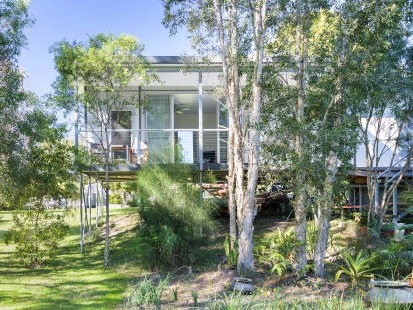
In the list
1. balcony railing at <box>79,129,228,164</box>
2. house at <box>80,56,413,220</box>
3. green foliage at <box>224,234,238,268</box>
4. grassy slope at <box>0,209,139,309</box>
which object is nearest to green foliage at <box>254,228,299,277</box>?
green foliage at <box>224,234,238,268</box>

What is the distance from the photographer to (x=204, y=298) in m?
9.16

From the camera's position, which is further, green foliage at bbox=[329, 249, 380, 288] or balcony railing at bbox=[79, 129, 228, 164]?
balcony railing at bbox=[79, 129, 228, 164]

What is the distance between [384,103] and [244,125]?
2.87 metres

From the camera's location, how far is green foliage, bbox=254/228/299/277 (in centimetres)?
1016

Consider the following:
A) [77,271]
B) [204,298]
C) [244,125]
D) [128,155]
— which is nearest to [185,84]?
[128,155]

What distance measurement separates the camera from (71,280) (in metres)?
11.5

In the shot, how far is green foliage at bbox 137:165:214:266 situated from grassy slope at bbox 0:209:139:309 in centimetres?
94

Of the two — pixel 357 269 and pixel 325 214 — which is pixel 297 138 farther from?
pixel 357 269

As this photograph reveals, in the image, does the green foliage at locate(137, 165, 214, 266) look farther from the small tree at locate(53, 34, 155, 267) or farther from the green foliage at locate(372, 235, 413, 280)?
the green foliage at locate(372, 235, 413, 280)

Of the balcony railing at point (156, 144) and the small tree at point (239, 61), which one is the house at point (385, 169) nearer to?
the small tree at point (239, 61)

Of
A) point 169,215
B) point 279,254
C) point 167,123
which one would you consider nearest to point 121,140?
point 167,123

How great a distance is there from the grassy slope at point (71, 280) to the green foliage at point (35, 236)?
357mm

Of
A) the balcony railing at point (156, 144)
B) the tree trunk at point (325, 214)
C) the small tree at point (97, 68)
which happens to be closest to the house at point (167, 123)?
the balcony railing at point (156, 144)

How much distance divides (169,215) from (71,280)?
2635 mm
